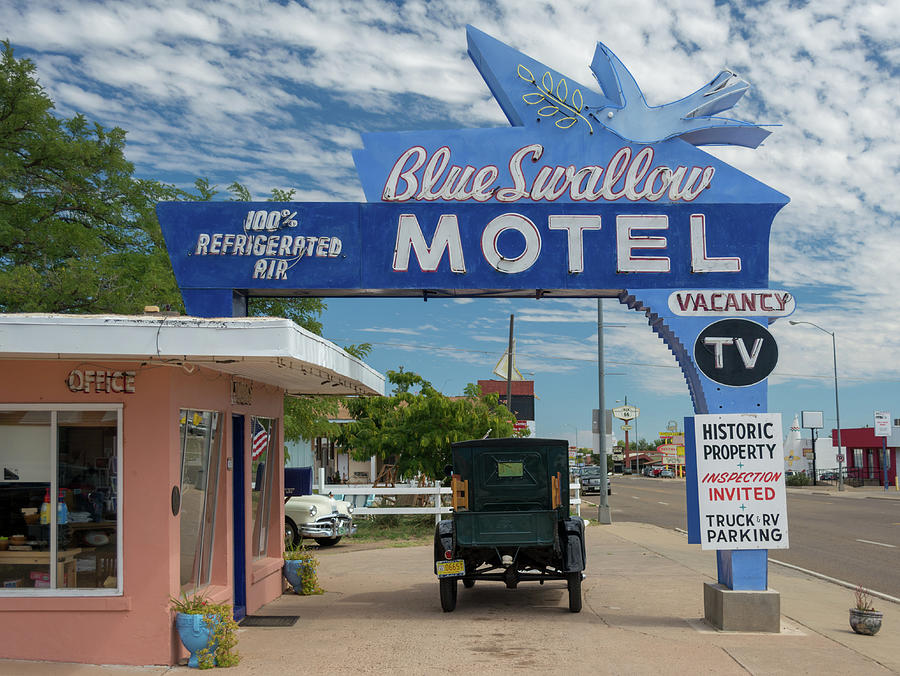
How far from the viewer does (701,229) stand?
1136 centimetres

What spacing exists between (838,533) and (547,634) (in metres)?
17.8

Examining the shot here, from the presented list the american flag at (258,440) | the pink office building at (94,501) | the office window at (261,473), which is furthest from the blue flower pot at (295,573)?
the pink office building at (94,501)

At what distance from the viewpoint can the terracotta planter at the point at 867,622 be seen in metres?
10.6

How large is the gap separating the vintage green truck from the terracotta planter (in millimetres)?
3351

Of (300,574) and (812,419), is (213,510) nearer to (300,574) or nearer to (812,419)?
(300,574)

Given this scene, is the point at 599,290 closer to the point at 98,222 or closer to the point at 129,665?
the point at 129,665

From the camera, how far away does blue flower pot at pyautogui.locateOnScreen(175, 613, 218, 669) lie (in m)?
8.79

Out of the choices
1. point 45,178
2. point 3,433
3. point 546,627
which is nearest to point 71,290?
point 45,178

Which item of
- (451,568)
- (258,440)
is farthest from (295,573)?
(451,568)

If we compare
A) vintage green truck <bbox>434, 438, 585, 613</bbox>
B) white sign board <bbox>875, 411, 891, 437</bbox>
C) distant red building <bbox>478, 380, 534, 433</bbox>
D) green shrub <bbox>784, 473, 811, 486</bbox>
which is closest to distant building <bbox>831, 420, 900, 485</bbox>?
green shrub <bbox>784, 473, 811, 486</bbox>

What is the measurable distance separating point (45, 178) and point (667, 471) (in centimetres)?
9721

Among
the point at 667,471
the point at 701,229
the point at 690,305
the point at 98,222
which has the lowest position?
the point at 667,471

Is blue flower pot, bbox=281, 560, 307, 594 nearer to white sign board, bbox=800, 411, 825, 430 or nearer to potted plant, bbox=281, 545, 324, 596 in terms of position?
potted plant, bbox=281, 545, 324, 596

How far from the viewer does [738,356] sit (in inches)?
431
